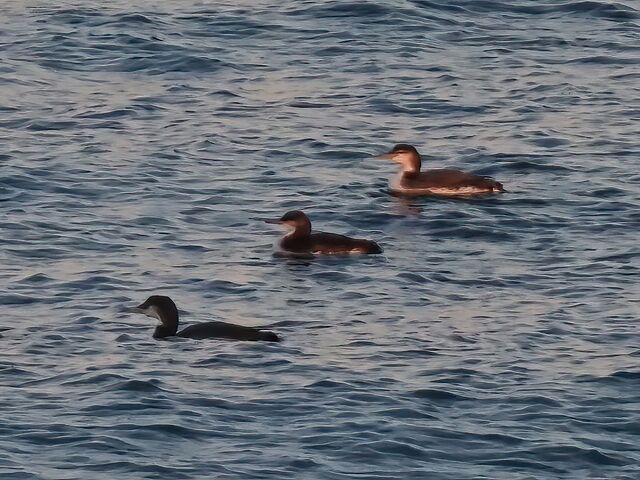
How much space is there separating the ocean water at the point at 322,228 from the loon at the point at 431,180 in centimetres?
15

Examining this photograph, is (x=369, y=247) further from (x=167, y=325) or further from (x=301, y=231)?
(x=167, y=325)

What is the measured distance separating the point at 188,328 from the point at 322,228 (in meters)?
4.49

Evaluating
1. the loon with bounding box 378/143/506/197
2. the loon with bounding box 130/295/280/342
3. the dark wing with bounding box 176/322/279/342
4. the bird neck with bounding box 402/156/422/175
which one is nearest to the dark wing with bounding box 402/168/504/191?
the loon with bounding box 378/143/506/197

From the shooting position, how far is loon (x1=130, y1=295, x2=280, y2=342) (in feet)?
53.7

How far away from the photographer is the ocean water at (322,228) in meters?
14.3

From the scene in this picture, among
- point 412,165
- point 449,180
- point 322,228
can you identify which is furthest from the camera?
point 412,165

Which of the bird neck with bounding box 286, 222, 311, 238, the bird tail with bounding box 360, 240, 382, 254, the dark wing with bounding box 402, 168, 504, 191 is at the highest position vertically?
the dark wing with bounding box 402, 168, 504, 191

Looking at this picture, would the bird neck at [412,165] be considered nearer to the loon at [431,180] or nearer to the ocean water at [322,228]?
the loon at [431,180]

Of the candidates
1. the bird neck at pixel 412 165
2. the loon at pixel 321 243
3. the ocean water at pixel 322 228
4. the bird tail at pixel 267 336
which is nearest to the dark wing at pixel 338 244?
the loon at pixel 321 243

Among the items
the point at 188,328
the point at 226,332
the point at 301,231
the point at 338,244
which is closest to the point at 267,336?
the point at 226,332

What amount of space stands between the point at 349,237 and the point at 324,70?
699 cm

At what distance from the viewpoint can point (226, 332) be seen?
53.6 ft

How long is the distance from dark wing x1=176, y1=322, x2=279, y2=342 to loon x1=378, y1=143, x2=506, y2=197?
5.51m

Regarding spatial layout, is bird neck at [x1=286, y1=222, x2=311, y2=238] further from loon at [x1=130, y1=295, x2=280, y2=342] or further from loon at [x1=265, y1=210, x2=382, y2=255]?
loon at [x1=130, y1=295, x2=280, y2=342]
